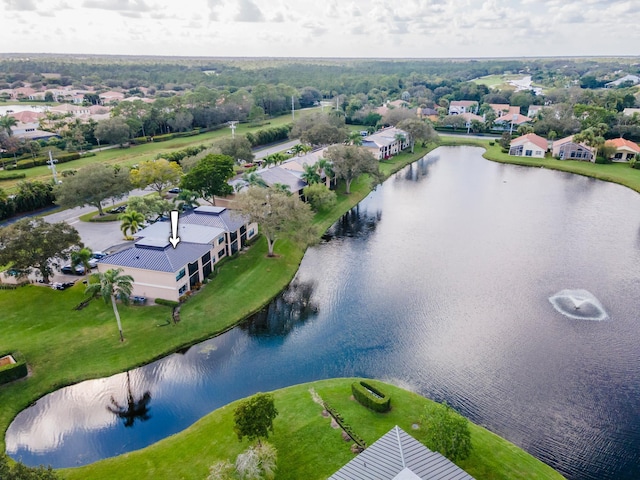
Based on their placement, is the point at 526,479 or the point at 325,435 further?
the point at 325,435

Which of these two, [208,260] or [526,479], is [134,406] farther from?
[526,479]

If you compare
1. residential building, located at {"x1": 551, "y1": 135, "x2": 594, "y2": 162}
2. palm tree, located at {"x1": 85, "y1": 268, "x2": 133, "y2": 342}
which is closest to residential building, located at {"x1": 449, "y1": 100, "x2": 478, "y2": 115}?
residential building, located at {"x1": 551, "y1": 135, "x2": 594, "y2": 162}

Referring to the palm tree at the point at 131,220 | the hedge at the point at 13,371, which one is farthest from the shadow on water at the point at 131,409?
the palm tree at the point at 131,220

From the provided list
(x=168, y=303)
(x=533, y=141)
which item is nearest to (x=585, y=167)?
(x=533, y=141)

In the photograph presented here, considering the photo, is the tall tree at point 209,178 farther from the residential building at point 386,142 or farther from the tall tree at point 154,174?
the residential building at point 386,142

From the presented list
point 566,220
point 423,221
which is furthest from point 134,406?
point 566,220
